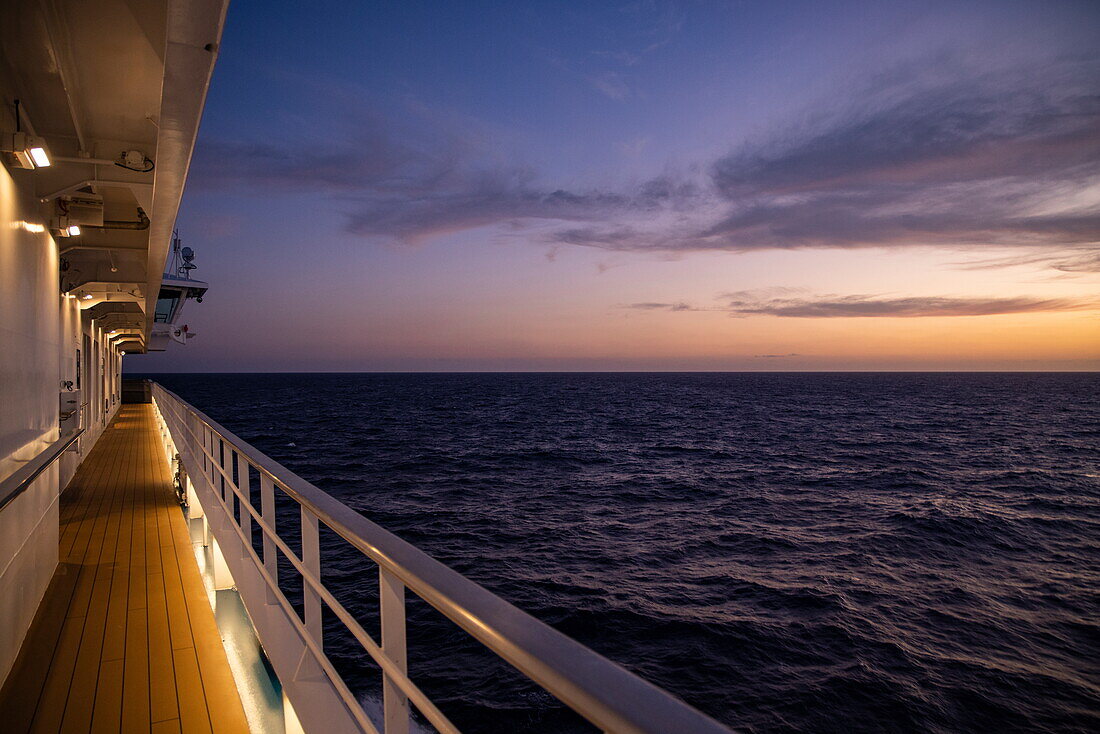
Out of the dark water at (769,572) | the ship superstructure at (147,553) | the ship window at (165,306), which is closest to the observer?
the ship superstructure at (147,553)

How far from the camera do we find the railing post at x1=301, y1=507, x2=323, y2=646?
1.45 meters

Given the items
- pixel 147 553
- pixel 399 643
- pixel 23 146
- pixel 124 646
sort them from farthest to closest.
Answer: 1. pixel 147 553
2. pixel 124 646
3. pixel 23 146
4. pixel 399 643

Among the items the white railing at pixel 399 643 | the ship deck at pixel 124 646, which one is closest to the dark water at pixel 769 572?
the ship deck at pixel 124 646

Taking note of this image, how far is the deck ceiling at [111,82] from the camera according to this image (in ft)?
5.74

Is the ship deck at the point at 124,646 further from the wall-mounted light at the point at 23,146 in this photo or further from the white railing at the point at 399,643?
the wall-mounted light at the point at 23,146

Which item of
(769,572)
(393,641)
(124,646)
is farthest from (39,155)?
(769,572)

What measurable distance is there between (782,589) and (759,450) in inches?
608

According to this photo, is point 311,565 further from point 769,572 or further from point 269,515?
point 769,572

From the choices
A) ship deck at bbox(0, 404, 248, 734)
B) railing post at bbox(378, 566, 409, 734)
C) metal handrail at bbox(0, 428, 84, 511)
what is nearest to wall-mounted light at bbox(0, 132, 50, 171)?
metal handrail at bbox(0, 428, 84, 511)

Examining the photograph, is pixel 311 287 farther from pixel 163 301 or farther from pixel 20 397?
pixel 20 397

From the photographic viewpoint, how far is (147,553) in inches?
165

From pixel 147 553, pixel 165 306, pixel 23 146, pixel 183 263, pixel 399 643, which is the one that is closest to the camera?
pixel 399 643

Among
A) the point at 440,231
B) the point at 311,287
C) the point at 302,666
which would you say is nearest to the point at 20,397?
the point at 302,666

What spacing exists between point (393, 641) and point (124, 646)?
2.56 meters
